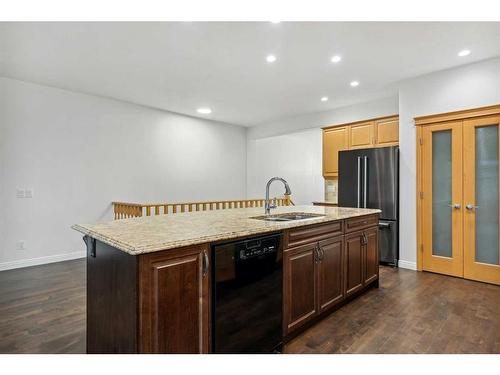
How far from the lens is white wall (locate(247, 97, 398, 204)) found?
5777mm

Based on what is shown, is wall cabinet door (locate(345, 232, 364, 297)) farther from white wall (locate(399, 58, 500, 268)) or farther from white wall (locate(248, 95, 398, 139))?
white wall (locate(248, 95, 398, 139))

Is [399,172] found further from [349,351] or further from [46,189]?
[46,189]

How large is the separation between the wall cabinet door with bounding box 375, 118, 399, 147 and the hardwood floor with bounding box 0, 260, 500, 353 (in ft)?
6.95

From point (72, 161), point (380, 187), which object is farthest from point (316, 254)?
point (72, 161)

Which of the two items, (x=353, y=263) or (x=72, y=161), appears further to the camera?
(x=72, y=161)

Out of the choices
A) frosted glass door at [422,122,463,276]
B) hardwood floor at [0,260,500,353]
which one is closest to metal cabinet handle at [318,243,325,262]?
hardwood floor at [0,260,500,353]

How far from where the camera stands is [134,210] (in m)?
4.20

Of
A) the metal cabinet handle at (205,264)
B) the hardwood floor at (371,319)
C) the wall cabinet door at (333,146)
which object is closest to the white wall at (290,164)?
the wall cabinet door at (333,146)

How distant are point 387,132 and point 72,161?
4.97 meters

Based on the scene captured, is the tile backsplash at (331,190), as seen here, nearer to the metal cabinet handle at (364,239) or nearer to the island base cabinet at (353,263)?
the metal cabinet handle at (364,239)

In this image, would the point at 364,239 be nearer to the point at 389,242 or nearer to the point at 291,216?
the point at 291,216

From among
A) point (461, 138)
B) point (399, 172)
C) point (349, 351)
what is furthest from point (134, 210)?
point (461, 138)

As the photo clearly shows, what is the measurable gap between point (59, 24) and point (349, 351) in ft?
11.8

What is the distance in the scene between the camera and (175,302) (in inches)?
55.7
